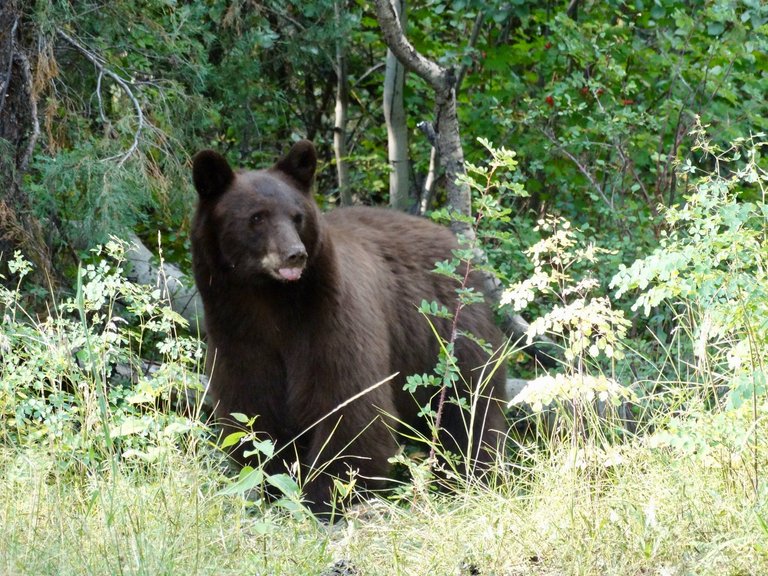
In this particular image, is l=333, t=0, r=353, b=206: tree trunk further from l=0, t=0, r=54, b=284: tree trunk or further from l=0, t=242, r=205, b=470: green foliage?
l=0, t=242, r=205, b=470: green foliage

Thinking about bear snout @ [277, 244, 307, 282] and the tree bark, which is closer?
bear snout @ [277, 244, 307, 282]

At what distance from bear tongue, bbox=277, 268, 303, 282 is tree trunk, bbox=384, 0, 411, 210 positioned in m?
3.37

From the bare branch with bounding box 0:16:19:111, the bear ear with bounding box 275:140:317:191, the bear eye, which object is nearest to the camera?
the bear eye

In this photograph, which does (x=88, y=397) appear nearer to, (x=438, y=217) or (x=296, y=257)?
(x=296, y=257)

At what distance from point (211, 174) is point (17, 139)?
5.67ft

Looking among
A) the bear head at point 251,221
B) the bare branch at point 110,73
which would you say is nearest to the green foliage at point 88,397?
the bear head at point 251,221

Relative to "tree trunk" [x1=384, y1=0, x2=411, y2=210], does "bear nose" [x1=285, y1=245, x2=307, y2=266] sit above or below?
below

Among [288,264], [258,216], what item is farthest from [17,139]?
[288,264]

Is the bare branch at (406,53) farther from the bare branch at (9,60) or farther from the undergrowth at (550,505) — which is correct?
the undergrowth at (550,505)

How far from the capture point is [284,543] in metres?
3.98

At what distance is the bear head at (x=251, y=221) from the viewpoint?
5488 millimetres

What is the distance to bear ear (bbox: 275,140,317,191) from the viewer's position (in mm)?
5961

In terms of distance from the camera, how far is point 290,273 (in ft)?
17.8

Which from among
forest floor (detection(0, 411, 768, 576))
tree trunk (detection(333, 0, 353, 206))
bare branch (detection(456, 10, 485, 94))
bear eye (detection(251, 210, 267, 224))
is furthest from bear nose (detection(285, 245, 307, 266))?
tree trunk (detection(333, 0, 353, 206))
